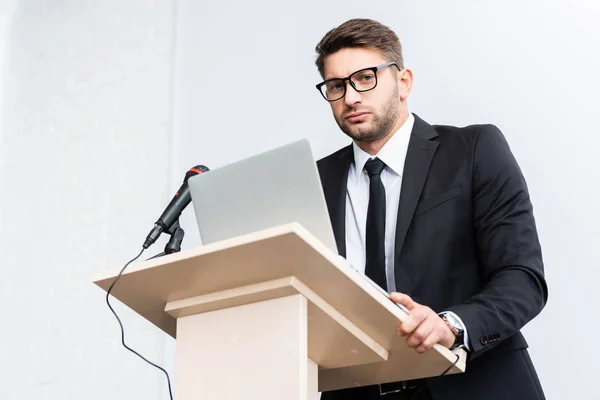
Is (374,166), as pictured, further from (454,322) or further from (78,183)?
(78,183)

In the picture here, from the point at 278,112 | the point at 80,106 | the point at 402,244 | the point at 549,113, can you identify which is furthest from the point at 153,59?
the point at 402,244

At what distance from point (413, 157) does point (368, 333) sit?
0.64 meters

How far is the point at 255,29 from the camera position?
2.99 meters

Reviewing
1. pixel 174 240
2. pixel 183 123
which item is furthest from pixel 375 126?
pixel 183 123

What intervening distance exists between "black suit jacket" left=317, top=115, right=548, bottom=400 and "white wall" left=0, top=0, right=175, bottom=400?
1.23 meters

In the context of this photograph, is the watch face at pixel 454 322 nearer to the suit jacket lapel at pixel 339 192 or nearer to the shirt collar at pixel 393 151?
the suit jacket lapel at pixel 339 192

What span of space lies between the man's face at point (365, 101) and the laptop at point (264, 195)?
2.14 ft

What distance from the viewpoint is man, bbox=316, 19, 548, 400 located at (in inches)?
59.3

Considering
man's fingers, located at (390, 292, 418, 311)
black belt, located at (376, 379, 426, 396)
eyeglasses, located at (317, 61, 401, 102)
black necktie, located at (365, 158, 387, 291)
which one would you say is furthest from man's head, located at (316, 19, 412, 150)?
man's fingers, located at (390, 292, 418, 311)

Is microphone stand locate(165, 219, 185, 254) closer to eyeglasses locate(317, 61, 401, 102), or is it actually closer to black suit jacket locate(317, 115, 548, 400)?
black suit jacket locate(317, 115, 548, 400)

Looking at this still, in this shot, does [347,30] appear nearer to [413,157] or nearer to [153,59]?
[413,157]

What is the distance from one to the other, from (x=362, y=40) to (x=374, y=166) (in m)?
0.36

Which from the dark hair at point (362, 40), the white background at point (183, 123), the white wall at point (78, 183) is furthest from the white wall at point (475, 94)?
the dark hair at point (362, 40)

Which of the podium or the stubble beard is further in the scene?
the stubble beard
